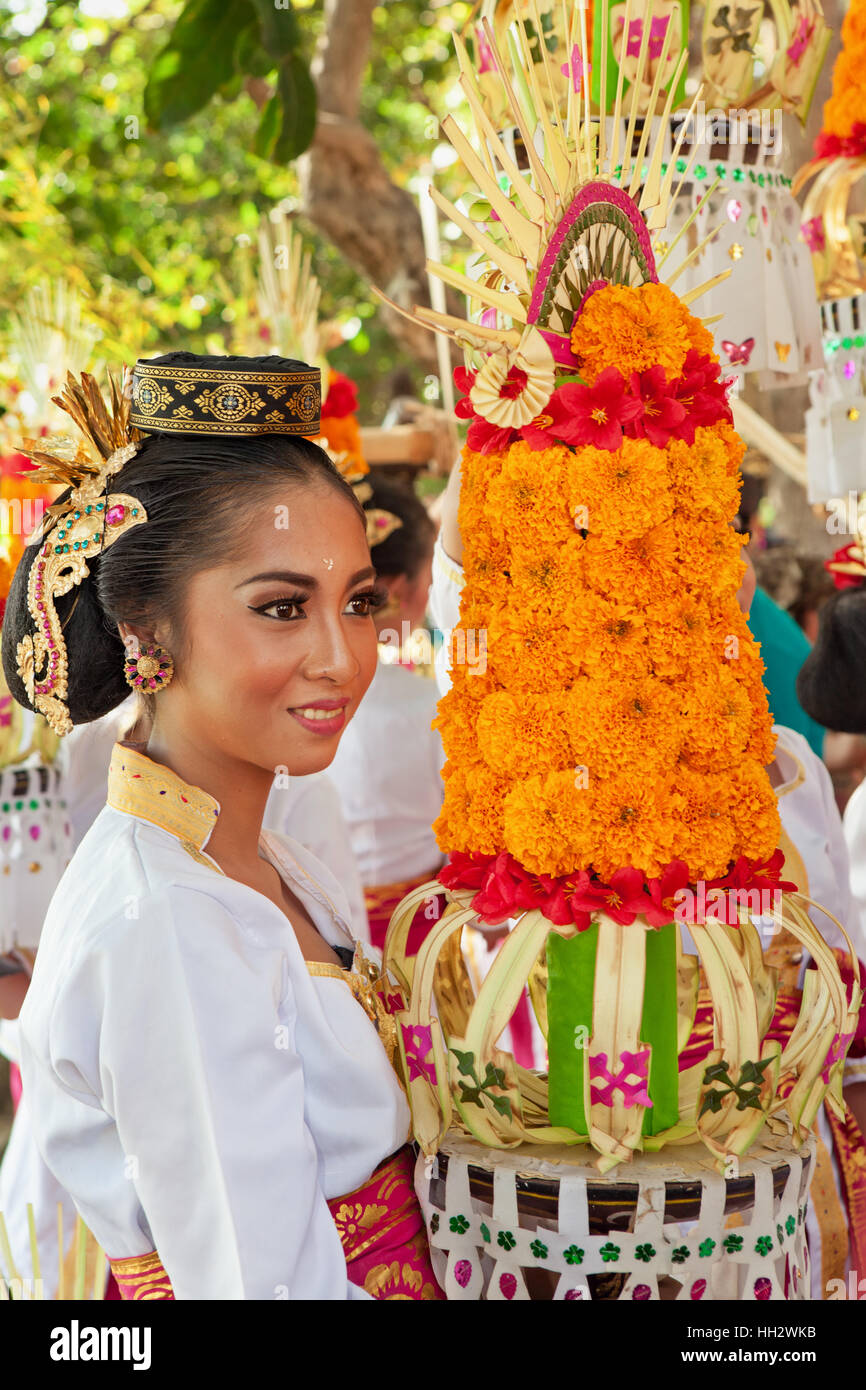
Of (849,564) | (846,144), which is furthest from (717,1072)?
(846,144)

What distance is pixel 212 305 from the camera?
7516 millimetres

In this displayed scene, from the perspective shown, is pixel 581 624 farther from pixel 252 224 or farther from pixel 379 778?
pixel 252 224

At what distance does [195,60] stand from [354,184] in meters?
1.93

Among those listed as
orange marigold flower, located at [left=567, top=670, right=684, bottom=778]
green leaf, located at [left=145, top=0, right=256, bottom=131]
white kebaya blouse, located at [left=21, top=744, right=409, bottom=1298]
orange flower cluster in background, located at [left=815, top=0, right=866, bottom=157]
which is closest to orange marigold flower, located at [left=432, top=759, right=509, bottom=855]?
orange marigold flower, located at [left=567, top=670, right=684, bottom=778]

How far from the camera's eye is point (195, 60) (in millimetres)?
3174

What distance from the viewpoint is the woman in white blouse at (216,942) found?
127 cm

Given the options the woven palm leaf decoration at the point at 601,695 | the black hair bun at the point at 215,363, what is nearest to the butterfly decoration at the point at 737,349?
the woven palm leaf decoration at the point at 601,695

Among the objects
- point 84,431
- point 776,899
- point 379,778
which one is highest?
point 84,431

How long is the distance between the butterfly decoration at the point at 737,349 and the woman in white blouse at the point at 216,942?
1.02 metres

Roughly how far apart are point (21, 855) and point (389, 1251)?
1519 mm

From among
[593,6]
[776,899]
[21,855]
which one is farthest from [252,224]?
[776,899]

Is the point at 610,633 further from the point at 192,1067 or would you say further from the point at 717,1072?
the point at 192,1067

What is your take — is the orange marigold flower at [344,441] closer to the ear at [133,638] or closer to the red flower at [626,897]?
the ear at [133,638]

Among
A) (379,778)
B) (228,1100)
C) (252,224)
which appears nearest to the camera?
(228,1100)
